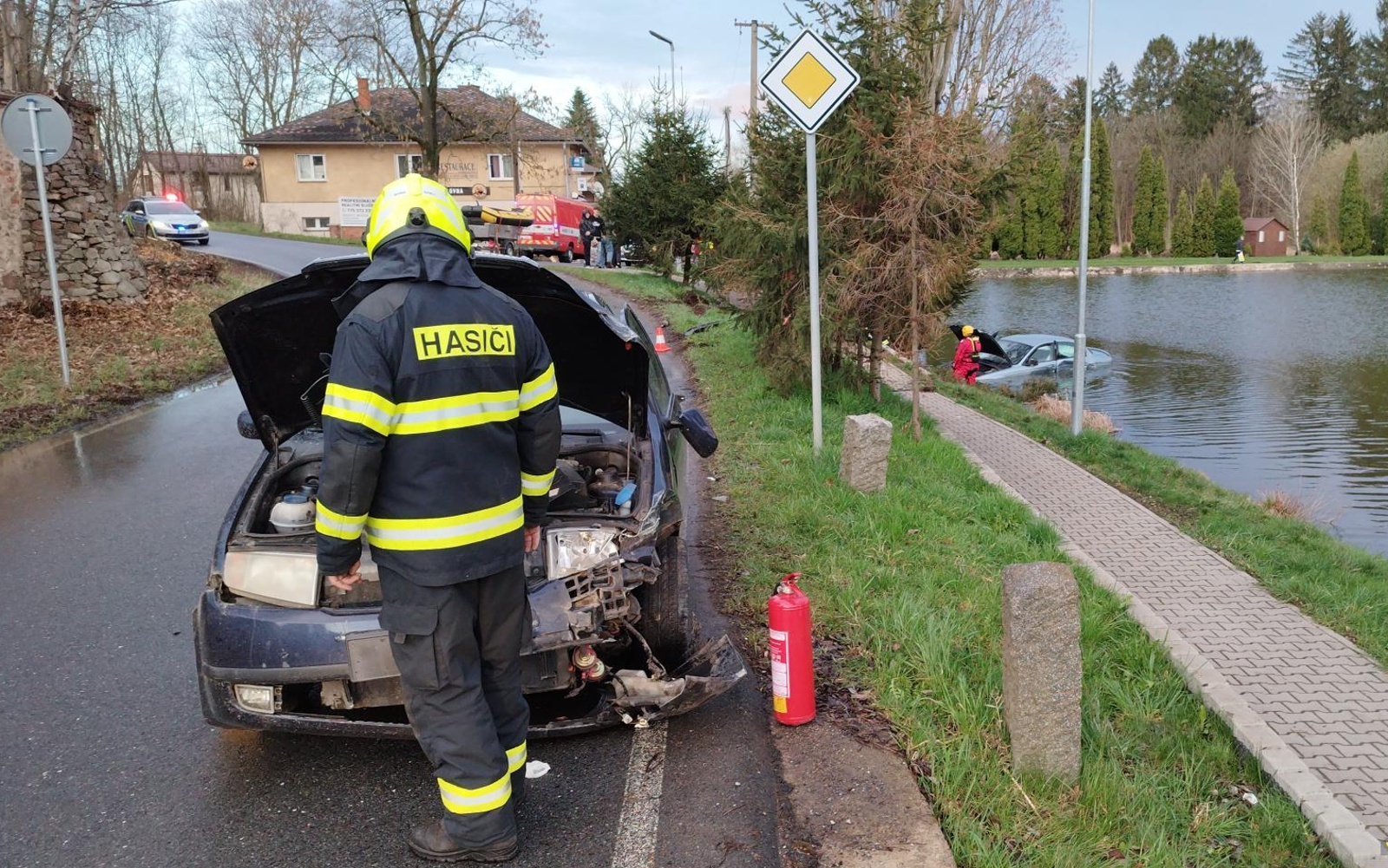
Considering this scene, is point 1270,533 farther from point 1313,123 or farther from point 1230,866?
point 1313,123

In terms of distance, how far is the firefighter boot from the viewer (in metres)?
3.07

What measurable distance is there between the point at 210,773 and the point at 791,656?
2.21 m

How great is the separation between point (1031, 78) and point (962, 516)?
25338mm

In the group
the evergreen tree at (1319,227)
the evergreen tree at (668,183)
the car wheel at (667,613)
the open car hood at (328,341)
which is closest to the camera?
the car wheel at (667,613)

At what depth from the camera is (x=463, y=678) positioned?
9.89 ft

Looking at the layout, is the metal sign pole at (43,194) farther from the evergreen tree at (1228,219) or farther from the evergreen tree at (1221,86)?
the evergreen tree at (1221,86)

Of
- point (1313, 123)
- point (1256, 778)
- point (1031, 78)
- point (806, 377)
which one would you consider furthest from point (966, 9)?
point (1313, 123)

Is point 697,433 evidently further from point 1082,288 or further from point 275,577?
point 1082,288

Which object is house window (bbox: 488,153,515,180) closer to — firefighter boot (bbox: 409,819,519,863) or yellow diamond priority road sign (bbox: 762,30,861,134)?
yellow diamond priority road sign (bbox: 762,30,861,134)

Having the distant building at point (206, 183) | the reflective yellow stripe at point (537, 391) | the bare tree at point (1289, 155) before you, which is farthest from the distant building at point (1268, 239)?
the reflective yellow stripe at point (537, 391)

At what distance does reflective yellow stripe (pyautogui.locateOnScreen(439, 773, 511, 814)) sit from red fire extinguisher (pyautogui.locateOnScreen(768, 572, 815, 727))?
1274 mm

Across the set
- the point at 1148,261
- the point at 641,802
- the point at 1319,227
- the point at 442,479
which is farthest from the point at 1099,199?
the point at 442,479

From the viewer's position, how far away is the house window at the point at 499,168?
5322 centimetres

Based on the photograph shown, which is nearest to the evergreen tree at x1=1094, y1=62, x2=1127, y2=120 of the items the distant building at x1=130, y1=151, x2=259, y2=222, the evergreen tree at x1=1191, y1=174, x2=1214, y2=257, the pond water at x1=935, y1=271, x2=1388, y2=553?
the evergreen tree at x1=1191, y1=174, x2=1214, y2=257
